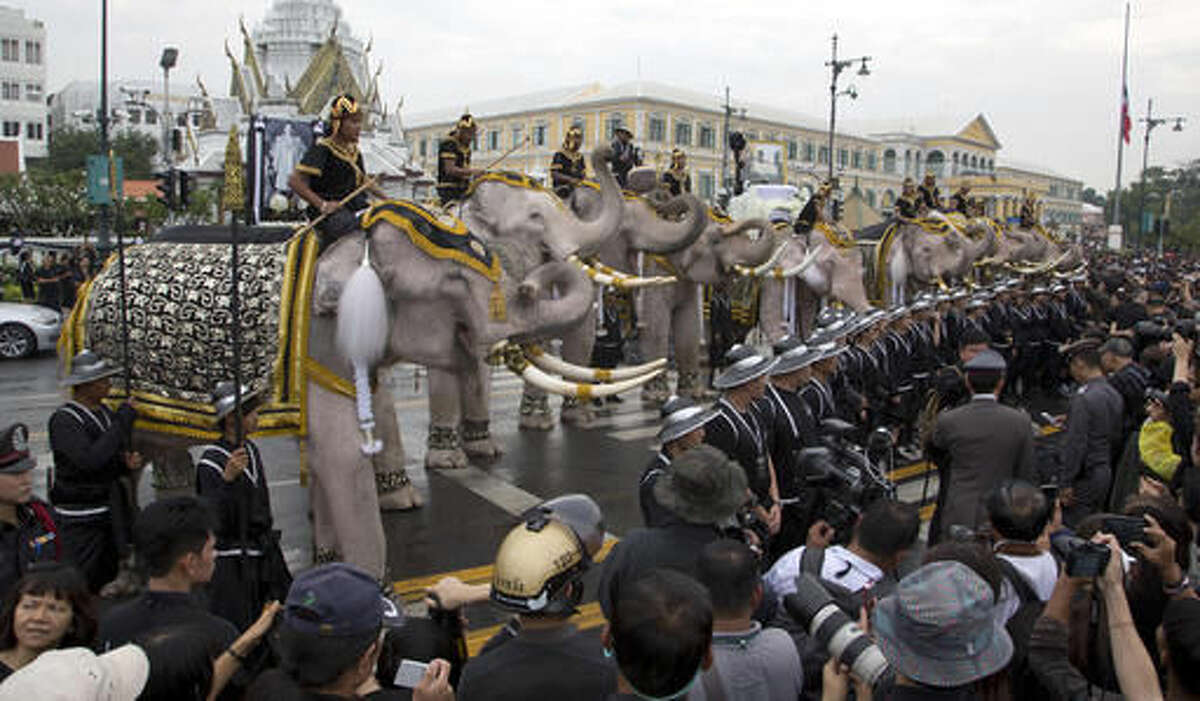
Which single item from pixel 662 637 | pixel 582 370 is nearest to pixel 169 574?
pixel 662 637

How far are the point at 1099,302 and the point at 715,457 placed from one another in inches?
537

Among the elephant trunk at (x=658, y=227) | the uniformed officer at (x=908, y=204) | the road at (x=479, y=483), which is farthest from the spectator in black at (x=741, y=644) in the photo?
the uniformed officer at (x=908, y=204)

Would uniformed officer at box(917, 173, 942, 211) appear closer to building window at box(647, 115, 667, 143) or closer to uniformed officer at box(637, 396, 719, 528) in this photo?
uniformed officer at box(637, 396, 719, 528)

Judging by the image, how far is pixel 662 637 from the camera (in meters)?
2.29

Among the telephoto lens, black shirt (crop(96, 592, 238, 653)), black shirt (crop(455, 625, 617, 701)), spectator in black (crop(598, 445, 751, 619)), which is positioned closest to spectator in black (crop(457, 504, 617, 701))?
black shirt (crop(455, 625, 617, 701))

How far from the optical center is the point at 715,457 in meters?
3.59

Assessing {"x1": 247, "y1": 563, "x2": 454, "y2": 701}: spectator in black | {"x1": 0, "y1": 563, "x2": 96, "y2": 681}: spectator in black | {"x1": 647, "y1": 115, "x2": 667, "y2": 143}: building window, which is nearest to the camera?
{"x1": 247, "y1": 563, "x2": 454, "y2": 701}: spectator in black

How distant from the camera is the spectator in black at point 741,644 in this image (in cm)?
265

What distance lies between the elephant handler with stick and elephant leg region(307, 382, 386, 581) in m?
1.08

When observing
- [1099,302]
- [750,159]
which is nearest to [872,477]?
[1099,302]

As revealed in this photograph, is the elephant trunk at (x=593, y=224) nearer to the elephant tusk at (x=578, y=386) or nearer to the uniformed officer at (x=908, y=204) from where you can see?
the elephant tusk at (x=578, y=386)

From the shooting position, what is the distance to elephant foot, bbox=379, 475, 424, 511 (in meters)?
7.75

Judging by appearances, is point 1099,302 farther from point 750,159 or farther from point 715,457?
point 750,159

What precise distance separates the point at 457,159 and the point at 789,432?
4997 mm
